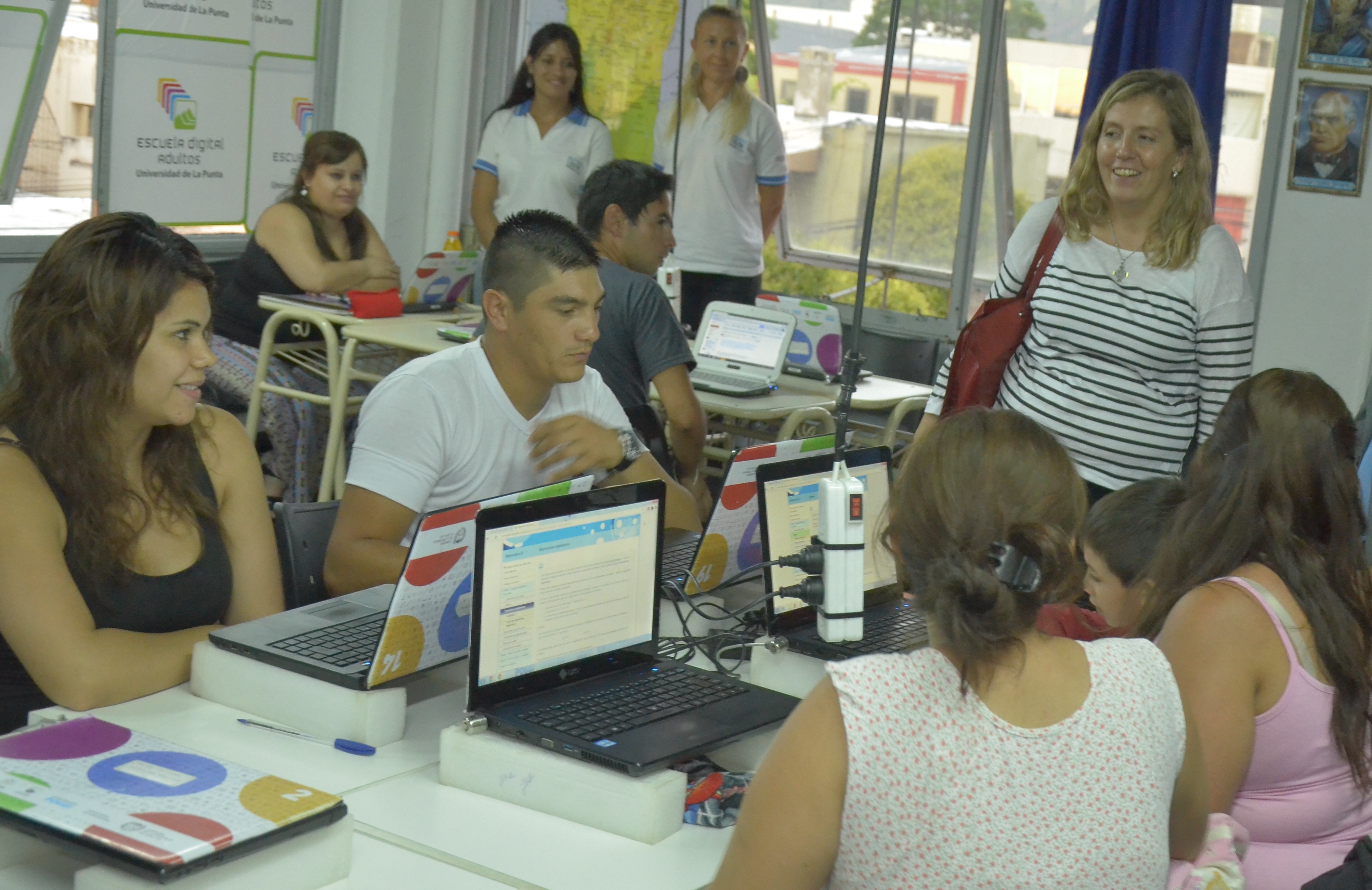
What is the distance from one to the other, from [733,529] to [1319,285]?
3269 millimetres

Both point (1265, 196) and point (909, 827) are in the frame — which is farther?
point (1265, 196)

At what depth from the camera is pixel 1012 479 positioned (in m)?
1.29

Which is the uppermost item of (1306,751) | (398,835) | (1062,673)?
(1062,673)

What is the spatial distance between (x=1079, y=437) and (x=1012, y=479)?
1600 mm

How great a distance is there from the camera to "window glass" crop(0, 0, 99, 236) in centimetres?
509

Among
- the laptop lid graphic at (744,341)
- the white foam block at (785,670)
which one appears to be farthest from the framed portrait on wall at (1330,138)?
the white foam block at (785,670)

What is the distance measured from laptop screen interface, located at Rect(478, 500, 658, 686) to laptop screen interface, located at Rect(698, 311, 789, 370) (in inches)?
101

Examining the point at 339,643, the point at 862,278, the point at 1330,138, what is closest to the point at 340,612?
the point at 339,643

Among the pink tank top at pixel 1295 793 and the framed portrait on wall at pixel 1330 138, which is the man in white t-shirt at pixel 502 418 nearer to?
the pink tank top at pixel 1295 793

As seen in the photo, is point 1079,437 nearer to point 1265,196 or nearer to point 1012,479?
point 1012,479

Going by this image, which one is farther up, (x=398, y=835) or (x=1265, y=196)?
(x=1265, y=196)

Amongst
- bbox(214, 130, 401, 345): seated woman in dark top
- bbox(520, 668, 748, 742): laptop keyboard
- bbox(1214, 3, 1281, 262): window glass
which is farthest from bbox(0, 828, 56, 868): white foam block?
bbox(1214, 3, 1281, 262): window glass

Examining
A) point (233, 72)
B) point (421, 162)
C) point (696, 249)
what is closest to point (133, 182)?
point (233, 72)

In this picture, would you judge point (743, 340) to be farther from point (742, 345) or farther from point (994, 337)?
point (994, 337)
